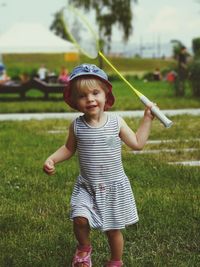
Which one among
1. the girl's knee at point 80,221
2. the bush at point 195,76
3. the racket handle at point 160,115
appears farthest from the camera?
the bush at point 195,76

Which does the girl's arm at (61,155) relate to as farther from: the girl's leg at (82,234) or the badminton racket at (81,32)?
the badminton racket at (81,32)

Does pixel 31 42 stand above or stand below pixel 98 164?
below

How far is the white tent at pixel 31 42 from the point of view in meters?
24.9

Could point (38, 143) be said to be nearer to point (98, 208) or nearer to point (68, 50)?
point (98, 208)

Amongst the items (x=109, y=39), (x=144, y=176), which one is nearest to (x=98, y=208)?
(x=144, y=176)

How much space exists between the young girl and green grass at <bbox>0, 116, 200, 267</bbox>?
310 millimetres

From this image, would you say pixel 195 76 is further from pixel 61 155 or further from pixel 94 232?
pixel 61 155

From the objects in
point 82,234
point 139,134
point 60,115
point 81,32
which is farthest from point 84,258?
point 60,115

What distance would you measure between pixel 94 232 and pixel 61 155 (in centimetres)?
84

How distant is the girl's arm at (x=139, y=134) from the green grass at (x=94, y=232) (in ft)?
2.16

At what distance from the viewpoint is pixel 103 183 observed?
3.58 m

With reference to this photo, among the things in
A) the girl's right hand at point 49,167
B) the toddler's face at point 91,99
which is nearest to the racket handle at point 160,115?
the toddler's face at point 91,99

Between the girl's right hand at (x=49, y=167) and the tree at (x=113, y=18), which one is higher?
the girl's right hand at (x=49, y=167)

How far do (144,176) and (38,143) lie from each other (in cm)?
275
